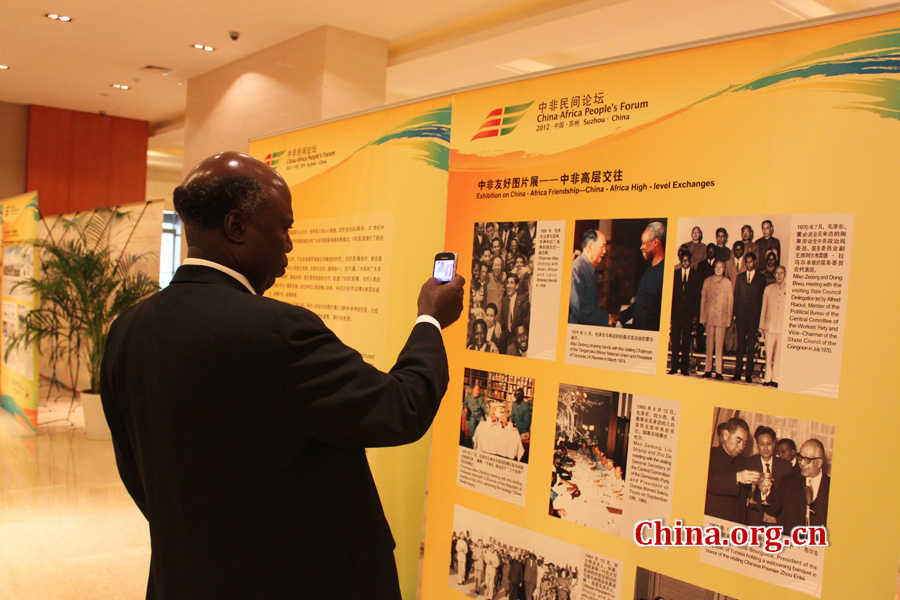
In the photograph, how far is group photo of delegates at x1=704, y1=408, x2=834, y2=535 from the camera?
5.21 feet

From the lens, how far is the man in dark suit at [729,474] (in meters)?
1.70

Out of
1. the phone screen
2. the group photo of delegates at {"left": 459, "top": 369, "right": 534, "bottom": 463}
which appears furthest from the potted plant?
the phone screen

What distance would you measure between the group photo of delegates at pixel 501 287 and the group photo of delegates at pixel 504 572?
0.66m

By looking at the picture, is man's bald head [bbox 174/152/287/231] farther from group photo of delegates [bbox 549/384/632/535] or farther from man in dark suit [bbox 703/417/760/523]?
man in dark suit [bbox 703/417/760/523]

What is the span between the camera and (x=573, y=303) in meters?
2.07

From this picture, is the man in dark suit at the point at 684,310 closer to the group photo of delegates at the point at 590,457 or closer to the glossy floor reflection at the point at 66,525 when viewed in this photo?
the group photo of delegates at the point at 590,457

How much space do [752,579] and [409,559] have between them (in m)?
1.42

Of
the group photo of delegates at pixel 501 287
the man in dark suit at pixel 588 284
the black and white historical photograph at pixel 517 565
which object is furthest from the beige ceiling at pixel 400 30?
the black and white historical photograph at pixel 517 565

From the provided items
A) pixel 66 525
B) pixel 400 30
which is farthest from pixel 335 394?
pixel 400 30

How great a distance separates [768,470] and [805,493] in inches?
3.6

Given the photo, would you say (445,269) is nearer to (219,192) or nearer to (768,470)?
A: (219,192)

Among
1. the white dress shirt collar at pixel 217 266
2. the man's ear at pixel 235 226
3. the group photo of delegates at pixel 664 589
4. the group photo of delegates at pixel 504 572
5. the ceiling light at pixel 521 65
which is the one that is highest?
the ceiling light at pixel 521 65

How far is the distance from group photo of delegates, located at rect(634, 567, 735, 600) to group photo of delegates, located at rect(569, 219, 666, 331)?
684 millimetres

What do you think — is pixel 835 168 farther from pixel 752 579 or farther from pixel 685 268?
pixel 752 579
